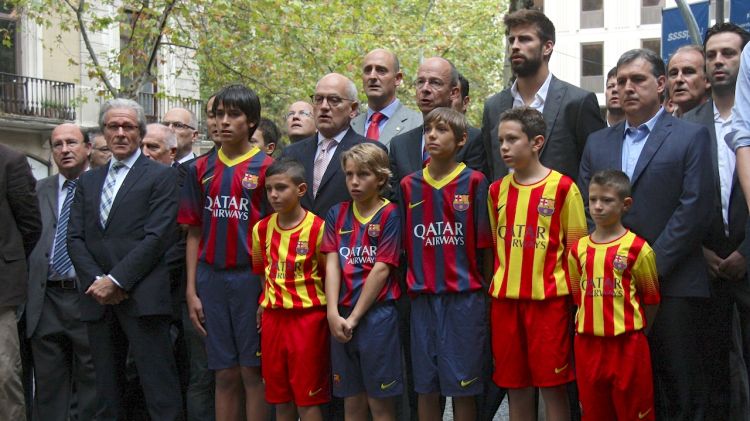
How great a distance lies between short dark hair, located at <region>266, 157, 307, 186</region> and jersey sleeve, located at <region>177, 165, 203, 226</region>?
2.30 ft

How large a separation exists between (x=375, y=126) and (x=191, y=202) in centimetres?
164

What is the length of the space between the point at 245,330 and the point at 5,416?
1845 mm

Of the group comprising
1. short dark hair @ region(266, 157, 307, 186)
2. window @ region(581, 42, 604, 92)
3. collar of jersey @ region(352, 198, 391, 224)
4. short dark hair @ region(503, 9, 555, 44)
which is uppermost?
window @ region(581, 42, 604, 92)

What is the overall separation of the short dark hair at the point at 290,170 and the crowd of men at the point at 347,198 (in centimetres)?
36

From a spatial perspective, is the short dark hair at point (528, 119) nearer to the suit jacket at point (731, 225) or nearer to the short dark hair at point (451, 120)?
the short dark hair at point (451, 120)

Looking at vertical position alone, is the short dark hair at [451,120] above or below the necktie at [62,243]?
above

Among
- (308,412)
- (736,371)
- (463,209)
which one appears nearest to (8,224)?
(308,412)

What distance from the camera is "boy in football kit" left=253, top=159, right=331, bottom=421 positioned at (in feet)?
21.3

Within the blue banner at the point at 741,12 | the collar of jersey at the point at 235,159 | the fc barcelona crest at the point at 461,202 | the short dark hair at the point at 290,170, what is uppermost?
the blue banner at the point at 741,12

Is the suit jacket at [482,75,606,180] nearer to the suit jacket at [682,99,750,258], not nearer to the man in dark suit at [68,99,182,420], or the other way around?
the suit jacket at [682,99,750,258]

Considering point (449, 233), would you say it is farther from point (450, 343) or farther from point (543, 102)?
point (543, 102)

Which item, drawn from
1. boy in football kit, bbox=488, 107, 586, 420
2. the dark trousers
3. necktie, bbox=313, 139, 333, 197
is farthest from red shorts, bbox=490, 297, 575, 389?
the dark trousers

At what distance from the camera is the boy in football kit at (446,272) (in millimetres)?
6215

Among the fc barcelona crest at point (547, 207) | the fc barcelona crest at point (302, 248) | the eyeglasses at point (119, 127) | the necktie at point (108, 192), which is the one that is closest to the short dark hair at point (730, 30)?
the fc barcelona crest at point (547, 207)
